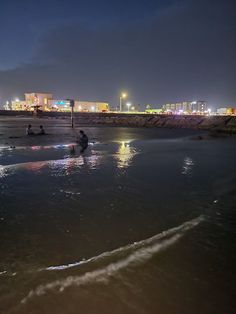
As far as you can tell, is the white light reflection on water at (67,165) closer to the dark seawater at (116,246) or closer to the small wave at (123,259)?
the dark seawater at (116,246)

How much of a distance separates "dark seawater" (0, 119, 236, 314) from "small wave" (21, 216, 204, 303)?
0.02 meters

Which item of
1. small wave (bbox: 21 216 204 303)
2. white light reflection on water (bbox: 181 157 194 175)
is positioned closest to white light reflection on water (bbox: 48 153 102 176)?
white light reflection on water (bbox: 181 157 194 175)

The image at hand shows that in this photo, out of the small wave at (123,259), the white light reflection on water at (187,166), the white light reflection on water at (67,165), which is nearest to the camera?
the small wave at (123,259)

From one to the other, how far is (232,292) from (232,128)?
63.9 metres

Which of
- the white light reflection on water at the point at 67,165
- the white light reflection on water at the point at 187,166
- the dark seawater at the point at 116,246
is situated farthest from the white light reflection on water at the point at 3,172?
the white light reflection on water at the point at 187,166

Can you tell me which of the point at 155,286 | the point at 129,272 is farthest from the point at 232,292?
the point at 129,272

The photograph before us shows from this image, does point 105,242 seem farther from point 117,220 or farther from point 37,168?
point 37,168

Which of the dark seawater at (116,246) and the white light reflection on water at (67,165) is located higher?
the dark seawater at (116,246)

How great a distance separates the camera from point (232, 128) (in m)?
64.4

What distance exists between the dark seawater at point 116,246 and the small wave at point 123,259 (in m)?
0.02

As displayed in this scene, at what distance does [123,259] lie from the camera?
6746 mm

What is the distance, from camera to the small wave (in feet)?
18.6

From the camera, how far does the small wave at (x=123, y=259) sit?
567cm

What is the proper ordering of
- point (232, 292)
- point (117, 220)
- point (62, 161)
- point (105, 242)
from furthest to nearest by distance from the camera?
point (62, 161) → point (117, 220) → point (105, 242) → point (232, 292)
